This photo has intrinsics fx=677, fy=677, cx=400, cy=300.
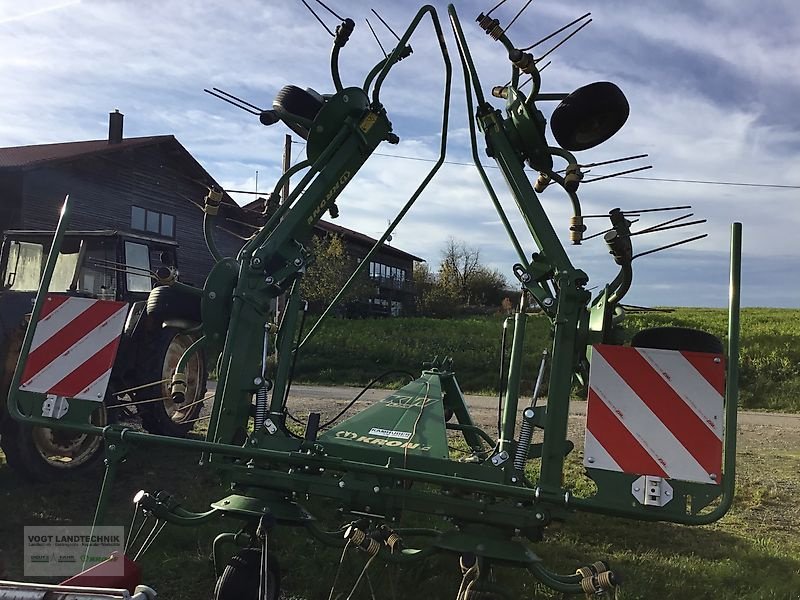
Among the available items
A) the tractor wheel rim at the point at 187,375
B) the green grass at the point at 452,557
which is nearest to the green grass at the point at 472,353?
the tractor wheel rim at the point at 187,375

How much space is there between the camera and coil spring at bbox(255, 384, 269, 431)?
3.25 meters

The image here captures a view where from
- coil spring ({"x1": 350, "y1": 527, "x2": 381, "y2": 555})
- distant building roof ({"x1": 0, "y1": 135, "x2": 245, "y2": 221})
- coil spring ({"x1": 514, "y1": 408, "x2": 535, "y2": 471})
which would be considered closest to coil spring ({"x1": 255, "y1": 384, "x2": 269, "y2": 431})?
coil spring ({"x1": 350, "y1": 527, "x2": 381, "y2": 555})

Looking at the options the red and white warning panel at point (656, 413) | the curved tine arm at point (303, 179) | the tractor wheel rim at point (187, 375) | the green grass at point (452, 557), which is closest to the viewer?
the red and white warning panel at point (656, 413)

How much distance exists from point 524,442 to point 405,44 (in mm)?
2181

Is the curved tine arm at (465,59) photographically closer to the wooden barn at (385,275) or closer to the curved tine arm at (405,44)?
the curved tine arm at (405,44)

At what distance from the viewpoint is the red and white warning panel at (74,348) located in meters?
3.33

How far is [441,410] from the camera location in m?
3.64

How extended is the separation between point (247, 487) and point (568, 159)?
2.20 meters

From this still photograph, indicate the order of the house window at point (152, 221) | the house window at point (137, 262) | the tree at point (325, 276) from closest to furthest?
1. the house window at point (137, 262)
2. the house window at point (152, 221)
3. the tree at point (325, 276)

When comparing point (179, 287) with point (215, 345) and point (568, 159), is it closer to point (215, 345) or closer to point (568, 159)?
point (215, 345)

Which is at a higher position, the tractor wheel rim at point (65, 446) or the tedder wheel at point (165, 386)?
the tedder wheel at point (165, 386)

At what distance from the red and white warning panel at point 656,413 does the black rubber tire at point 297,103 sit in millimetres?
2012

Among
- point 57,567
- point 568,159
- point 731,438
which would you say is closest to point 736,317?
point 731,438

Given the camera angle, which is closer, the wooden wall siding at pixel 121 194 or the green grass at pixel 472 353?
the green grass at pixel 472 353
